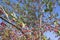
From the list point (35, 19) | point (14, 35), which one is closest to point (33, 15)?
point (35, 19)

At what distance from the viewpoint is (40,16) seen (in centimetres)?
1145

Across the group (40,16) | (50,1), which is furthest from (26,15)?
(50,1)

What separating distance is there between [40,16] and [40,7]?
1.88 feet

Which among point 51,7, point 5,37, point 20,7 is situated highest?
point 51,7

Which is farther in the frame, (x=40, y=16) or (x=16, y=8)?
(x=16, y=8)

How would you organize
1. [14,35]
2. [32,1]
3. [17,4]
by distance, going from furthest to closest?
[17,4]
[32,1]
[14,35]

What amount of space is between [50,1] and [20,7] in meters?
2.97

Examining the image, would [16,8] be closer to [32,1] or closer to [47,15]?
[32,1]

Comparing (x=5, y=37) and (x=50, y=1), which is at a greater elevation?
(x=50, y=1)

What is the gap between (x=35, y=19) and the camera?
12242 millimetres

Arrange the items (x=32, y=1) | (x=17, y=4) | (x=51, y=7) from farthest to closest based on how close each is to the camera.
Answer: (x=17, y=4) → (x=32, y=1) → (x=51, y=7)

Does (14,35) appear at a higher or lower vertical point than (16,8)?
lower

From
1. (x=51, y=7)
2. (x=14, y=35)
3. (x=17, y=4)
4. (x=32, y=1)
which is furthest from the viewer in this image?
(x=17, y=4)

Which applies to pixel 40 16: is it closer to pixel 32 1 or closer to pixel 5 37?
pixel 32 1
